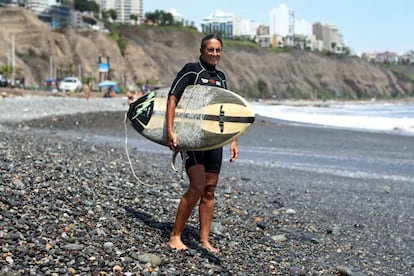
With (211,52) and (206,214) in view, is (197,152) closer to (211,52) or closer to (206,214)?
(206,214)

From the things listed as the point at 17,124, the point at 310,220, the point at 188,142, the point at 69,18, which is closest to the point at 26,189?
the point at 188,142

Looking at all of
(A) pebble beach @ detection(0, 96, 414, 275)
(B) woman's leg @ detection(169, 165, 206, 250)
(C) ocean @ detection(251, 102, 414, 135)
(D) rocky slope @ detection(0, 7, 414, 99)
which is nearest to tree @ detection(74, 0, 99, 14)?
(D) rocky slope @ detection(0, 7, 414, 99)

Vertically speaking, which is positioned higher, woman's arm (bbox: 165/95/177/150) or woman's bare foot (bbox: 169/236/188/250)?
woman's arm (bbox: 165/95/177/150)

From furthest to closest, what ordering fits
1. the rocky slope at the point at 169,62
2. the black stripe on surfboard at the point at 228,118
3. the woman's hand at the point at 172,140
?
the rocky slope at the point at 169,62 < the black stripe on surfboard at the point at 228,118 < the woman's hand at the point at 172,140

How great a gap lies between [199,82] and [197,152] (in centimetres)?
56

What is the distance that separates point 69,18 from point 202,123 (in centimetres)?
14672

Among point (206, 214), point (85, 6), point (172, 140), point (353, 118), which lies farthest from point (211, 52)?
point (85, 6)

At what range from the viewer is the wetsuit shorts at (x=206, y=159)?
16.0 ft

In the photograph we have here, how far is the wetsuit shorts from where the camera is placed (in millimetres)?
4863

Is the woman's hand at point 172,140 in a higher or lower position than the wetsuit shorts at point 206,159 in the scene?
higher

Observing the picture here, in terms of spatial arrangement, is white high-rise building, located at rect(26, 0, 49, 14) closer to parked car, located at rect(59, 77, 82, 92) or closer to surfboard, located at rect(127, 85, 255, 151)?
parked car, located at rect(59, 77, 82, 92)

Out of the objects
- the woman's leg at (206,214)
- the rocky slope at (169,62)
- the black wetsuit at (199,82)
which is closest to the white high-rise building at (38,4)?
the rocky slope at (169,62)

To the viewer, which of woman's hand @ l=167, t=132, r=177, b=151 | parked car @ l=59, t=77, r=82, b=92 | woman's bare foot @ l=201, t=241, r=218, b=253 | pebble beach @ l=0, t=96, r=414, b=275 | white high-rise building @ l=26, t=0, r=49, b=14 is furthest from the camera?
white high-rise building @ l=26, t=0, r=49, b=14

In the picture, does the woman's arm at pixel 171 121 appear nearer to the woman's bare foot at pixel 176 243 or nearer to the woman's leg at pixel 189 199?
the woman's leg at pixel 189 199
